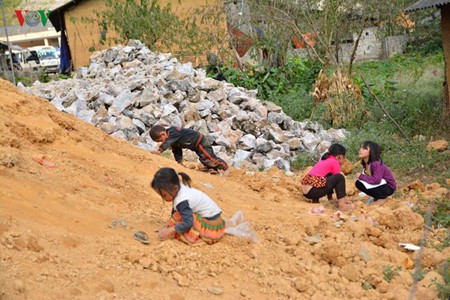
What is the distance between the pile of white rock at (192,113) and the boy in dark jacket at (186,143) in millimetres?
1607

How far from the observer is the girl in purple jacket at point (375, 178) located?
7.80m

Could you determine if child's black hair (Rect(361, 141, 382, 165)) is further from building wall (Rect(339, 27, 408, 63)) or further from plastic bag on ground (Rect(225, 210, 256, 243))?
building wall (Rect(339, 27, 408, 63))

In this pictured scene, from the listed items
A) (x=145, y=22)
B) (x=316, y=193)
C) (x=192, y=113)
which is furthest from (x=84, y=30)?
(x=316, y=193)

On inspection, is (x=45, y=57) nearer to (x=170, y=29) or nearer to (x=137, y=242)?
(x=170, y=29)

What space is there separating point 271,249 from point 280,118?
7402 millimetres

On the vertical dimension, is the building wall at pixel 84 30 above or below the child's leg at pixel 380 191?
above

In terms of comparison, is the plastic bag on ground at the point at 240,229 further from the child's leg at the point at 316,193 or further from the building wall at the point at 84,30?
the building wall at the point at 84,30

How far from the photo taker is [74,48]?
2306 centimetres

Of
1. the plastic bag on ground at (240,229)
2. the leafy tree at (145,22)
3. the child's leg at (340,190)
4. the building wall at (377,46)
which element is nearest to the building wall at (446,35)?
the child's leg at (340,190)

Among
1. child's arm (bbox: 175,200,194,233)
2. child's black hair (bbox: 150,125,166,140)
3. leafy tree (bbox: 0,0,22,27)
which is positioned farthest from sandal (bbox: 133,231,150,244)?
leafy tree (bbox: 0,0,22,27)

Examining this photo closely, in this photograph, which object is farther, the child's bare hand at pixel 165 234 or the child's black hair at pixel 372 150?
the child's black hair at pixel 372 150

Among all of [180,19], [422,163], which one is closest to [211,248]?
[422,163]

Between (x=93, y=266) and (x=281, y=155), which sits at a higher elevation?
(x=93, y=266)

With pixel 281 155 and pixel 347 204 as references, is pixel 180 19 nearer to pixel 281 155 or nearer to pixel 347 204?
pixel 281 155
